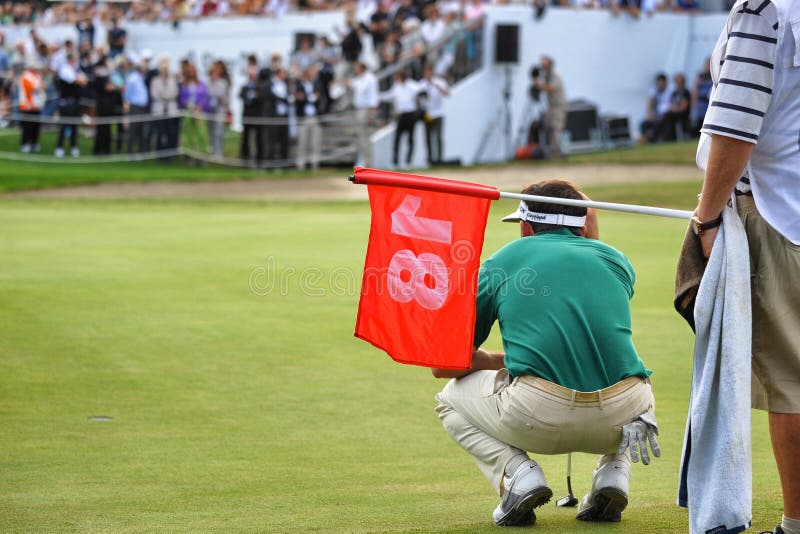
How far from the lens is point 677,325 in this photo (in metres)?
9.84

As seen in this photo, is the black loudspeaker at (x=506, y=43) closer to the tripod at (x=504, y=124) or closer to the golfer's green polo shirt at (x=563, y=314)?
the tripod at (x=504, y=124)

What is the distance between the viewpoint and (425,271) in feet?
15.7

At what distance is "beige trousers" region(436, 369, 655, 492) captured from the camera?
472 centimetres

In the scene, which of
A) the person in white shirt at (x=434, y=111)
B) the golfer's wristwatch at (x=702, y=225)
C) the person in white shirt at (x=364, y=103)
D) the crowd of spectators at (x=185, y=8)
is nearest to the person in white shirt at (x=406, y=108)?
the person in white shirt at (x=434, y=111)

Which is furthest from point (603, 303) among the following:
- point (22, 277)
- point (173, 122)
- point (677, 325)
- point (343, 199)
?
point (173, 122)

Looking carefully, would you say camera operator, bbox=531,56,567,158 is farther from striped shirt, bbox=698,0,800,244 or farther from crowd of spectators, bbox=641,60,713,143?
striped shirt, bbox=698,0,800,244

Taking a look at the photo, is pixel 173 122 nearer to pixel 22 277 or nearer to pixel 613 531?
pixel 22 277

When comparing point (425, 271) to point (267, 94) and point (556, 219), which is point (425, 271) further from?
point (267, 94)

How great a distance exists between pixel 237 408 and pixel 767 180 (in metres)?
3.80

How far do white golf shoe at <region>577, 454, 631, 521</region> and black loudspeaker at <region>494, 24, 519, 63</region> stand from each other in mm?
27658

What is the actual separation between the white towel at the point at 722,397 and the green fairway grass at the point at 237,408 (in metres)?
0.62

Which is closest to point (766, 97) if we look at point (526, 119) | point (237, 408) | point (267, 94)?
point (237, 408)

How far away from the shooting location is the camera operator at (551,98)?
30.2 metres

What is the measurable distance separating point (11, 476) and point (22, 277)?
21.6ft
